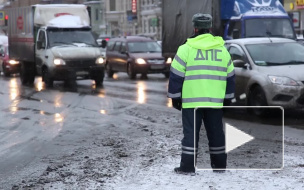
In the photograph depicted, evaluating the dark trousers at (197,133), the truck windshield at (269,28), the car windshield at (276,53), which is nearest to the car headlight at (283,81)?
the car windshield at (276,53)

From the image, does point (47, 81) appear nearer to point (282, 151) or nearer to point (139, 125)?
point (139, 125)

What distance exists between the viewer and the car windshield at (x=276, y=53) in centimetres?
1284

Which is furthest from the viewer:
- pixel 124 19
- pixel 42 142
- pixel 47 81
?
pixel 124 19

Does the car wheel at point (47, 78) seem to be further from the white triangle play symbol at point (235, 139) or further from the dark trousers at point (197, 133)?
the dark trousers at point (197, 133)

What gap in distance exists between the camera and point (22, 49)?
24.0 metres

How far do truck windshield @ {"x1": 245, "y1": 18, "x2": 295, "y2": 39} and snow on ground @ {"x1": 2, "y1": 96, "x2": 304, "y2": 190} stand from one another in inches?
298

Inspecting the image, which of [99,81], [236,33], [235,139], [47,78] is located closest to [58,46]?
[47,78]

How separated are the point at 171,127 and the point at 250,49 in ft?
10.1

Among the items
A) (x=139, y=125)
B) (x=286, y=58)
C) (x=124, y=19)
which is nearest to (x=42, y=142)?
(x=139, y=125)

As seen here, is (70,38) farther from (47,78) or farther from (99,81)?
(99,81)

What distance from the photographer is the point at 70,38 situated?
2188 centimetres

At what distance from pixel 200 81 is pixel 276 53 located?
6702mm

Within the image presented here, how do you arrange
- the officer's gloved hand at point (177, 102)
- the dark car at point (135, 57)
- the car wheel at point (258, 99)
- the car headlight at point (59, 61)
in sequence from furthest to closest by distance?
1. the dark car at point (135, 57)
2. the car headlight at point (59, 61)
3. the car wheel at point (258, 99)
4. the officer's gloved hand at point (177, 102)

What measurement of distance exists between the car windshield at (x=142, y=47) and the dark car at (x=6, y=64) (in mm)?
5591
